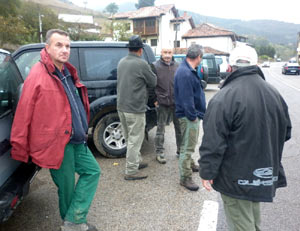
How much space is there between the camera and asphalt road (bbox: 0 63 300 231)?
2832 mm

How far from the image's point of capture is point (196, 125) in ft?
11.4

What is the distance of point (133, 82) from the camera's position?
145 inches

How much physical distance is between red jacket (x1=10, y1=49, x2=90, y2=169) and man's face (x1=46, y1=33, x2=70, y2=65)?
7cm

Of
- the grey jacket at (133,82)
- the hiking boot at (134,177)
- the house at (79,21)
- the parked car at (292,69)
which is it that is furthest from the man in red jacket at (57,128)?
the house at (79,21)

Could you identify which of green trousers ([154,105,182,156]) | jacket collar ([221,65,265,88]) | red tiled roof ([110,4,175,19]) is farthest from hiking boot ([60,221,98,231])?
red tiled roof ([110,4,175,19])

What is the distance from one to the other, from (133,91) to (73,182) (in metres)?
1.56

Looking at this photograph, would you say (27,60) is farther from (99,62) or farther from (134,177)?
(134,177)

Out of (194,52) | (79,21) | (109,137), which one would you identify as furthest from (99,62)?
(79,21)

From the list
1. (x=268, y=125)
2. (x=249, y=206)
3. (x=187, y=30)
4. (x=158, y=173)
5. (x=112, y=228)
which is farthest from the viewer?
(x=187, y=30)

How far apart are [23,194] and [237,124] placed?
6.35ft

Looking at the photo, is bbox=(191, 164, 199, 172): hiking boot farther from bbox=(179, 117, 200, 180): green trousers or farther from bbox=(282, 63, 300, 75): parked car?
bbox=(282, 63, 300, 75): parked car

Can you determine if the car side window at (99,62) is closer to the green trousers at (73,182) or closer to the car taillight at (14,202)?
the green trousers at (73,182)

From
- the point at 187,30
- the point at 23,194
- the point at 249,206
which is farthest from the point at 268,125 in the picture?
the point at 187,30

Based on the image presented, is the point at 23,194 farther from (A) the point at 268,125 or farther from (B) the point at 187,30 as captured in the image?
(B) the point at 187,30
